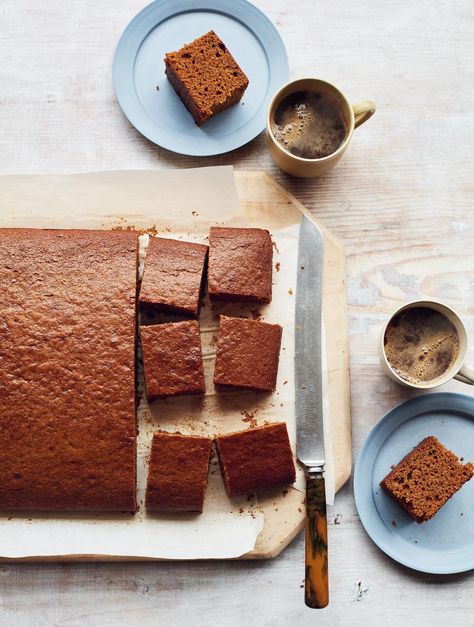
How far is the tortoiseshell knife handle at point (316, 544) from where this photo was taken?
123 inches

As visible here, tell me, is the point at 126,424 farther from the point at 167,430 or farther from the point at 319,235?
the point at 319,235

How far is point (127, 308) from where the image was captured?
3252 mm

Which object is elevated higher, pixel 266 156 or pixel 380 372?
pixel 266 156

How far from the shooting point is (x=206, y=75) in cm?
341

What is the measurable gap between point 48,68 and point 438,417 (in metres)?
Result: 2.84

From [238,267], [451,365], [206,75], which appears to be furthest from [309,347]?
[206,75]

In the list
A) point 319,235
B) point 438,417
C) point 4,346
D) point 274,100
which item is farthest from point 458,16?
point 4,346

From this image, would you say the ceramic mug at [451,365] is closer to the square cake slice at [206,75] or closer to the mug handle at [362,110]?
the mug handle at [362,110]

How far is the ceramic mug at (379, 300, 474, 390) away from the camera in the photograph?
320cm

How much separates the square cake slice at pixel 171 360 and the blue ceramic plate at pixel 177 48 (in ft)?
3.16

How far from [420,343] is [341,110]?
1.26 meters

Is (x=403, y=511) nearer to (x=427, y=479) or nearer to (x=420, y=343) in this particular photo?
(x=427, y=479)

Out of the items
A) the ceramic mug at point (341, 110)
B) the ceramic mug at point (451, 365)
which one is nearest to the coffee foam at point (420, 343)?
the ceramic mug at point (451, 365)

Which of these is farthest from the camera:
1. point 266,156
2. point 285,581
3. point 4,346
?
point 266,156
